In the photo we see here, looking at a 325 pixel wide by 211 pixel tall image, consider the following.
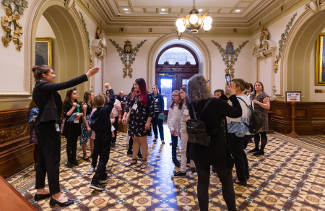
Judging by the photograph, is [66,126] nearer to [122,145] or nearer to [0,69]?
[0,69]

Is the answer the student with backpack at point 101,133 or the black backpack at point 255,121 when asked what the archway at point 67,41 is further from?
the black backpack at point 255,121

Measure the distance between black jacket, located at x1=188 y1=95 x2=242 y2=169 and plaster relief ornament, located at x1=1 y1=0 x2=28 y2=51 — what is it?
3.23 metres

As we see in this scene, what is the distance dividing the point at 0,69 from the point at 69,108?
1.16 m

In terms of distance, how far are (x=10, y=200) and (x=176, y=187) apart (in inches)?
85.0

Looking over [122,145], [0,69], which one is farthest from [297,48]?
[0,69]

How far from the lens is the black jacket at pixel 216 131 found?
1.93 metres

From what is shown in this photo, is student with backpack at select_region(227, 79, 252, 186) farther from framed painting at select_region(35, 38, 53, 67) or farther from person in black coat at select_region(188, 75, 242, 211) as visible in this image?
framed painting at select_region(35, 38, 53, 67)

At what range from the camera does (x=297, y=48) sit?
6586mm

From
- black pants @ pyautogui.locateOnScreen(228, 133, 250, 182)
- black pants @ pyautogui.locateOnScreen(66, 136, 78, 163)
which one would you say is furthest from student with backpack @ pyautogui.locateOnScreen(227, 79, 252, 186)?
black pants @ pyautogui.locateOnScreen(66, 136, 78, 163)

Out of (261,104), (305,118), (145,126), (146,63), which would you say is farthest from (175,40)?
(145,126)

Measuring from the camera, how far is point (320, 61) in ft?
23.7

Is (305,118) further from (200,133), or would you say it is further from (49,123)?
(49,123)

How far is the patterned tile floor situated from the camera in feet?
8.21

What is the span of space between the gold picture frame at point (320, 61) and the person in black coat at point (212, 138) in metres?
7.10
